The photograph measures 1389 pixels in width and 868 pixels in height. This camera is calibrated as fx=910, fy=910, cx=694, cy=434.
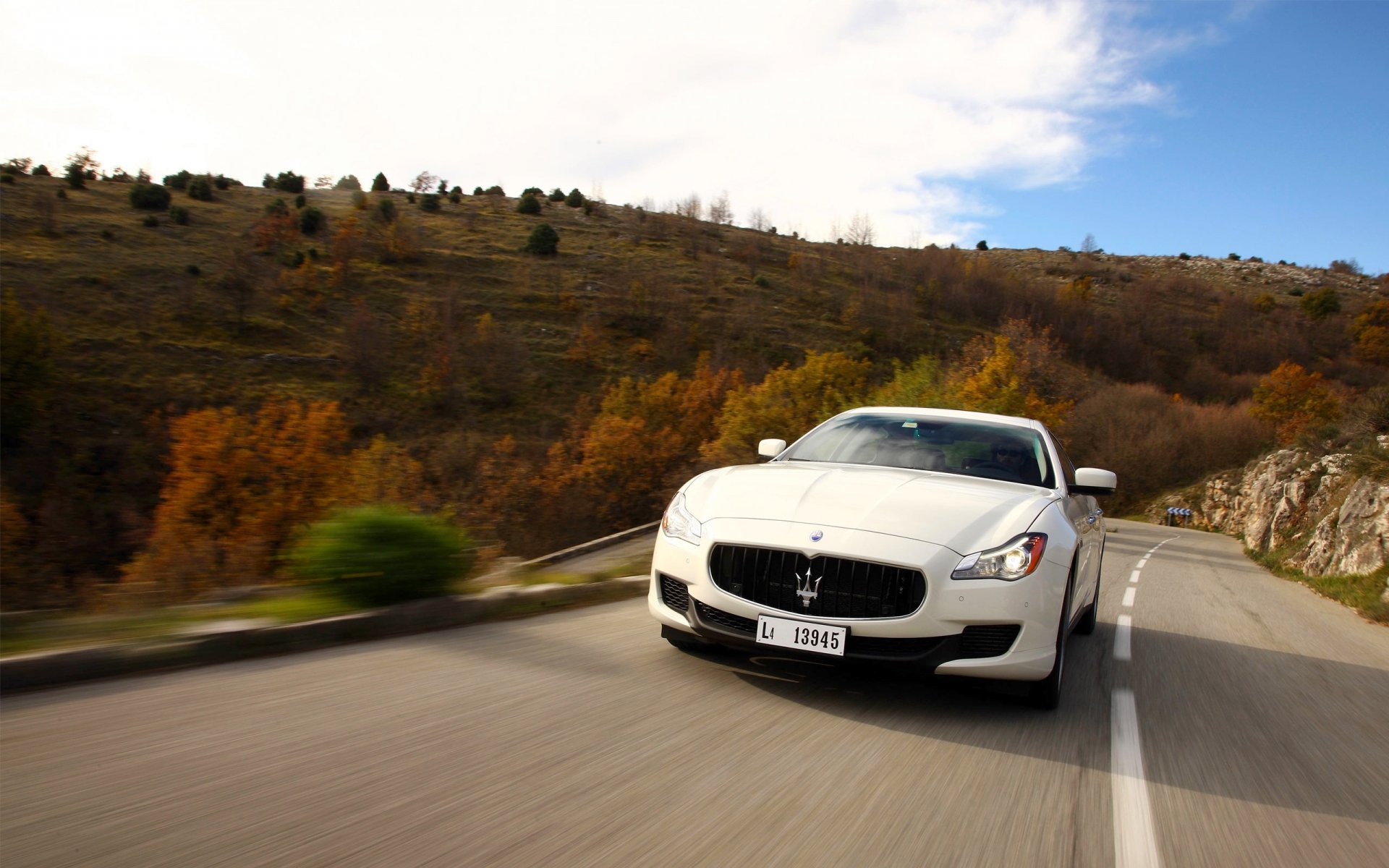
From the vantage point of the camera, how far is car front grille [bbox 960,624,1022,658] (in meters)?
4.10

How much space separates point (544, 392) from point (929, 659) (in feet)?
173

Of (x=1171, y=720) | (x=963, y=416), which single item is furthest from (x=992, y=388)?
(x=1171, y=720)

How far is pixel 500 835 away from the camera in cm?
273

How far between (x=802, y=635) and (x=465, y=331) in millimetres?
57553

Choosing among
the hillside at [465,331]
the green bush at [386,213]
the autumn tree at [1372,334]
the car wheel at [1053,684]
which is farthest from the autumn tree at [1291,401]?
the car wheel at [1053,684]

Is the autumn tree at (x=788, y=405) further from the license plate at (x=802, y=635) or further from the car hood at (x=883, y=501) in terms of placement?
the license plate at (x=802, y=635)

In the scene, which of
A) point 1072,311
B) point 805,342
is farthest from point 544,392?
point 1072,311

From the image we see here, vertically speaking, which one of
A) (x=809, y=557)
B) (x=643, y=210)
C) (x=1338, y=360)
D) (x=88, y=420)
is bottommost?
(x=88, y=420)

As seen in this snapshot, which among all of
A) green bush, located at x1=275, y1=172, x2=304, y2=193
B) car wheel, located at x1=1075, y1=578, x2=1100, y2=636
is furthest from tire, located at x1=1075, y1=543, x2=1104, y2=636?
green bush, located at x1=275, y1=172, x2=304, y2=193

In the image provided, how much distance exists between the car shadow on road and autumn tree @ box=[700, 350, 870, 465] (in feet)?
71.7

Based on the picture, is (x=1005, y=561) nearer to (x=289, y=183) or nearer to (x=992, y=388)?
(x=992, y=388)

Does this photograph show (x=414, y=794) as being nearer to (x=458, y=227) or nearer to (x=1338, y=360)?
(x=458, y=227)

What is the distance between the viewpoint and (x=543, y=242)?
256 ft

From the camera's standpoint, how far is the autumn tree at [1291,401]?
7162 cm
